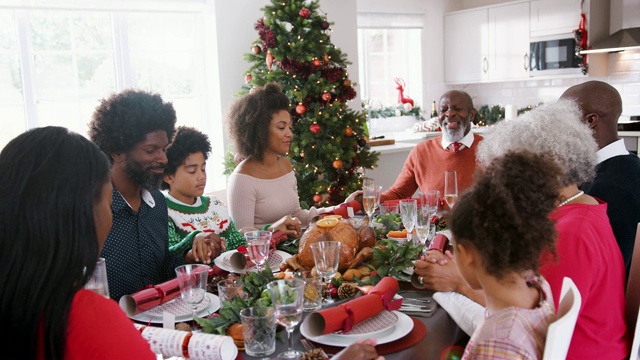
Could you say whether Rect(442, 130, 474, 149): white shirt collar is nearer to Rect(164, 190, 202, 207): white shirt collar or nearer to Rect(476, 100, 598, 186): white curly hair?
Rect(164, 190, 202, 207): white shirt collar

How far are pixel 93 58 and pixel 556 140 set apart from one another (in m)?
4.00

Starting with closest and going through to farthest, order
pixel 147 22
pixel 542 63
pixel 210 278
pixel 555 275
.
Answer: pixel 555 275 < pixel 210 278 < pixel 147 22 < pixel 542 63

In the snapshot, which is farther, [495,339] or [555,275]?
[555,275]

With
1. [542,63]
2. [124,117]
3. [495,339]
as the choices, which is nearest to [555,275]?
[495,339]

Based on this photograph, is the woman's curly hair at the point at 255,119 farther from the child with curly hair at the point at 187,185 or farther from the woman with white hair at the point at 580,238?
the woman with white hair at the point at 580,238

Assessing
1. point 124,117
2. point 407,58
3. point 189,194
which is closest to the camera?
point 124,117

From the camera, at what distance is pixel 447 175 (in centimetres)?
258

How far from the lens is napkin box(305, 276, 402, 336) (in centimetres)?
138

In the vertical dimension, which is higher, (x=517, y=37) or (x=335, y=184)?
(x=517, y=37)

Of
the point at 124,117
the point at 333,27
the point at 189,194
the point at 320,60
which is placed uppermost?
the point at 333,27

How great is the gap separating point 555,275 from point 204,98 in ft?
13.8

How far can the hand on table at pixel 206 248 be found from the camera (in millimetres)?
2031

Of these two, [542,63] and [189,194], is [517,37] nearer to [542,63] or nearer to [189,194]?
[542,63]

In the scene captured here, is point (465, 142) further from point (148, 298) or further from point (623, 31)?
point (623, 31)
